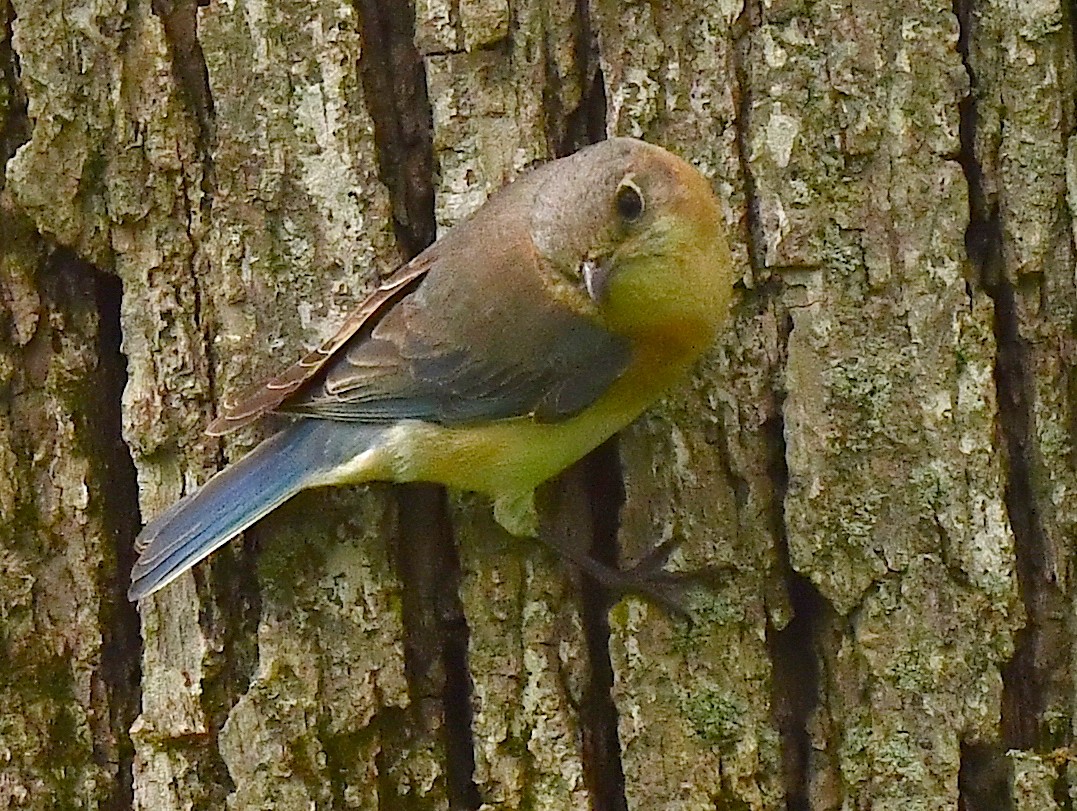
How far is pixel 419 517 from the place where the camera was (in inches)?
104

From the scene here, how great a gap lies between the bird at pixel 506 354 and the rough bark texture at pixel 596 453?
0.07 m

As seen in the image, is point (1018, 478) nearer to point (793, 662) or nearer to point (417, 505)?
point (793, 662)

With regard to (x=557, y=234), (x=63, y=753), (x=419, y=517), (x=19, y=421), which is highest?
(x=557, y=234)

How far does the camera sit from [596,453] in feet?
8.82

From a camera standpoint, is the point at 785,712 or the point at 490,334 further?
the point at 490,334

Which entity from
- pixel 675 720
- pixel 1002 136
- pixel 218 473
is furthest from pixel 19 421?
pixel 1002 136

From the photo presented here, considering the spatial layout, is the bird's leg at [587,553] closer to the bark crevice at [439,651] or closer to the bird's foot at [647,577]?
the bird's foot at [647,577]

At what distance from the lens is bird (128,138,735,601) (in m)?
2.48

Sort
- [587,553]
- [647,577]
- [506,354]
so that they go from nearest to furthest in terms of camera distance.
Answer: [647,577] → [587,553] → [506,354]

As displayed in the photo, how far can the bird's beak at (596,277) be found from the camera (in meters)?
2.54

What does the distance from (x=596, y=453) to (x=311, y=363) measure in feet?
1.94

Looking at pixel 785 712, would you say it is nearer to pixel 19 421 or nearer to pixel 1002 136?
pixel 1002 136

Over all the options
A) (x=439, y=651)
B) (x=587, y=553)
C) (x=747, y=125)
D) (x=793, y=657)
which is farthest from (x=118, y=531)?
(x=747, y=125)

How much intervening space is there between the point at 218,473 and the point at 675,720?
98 cm
